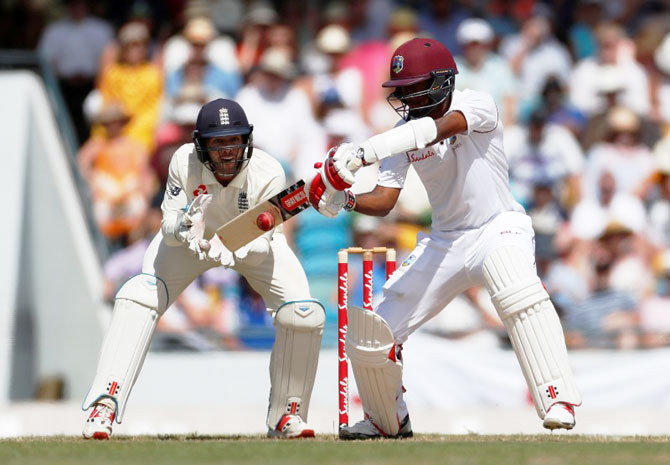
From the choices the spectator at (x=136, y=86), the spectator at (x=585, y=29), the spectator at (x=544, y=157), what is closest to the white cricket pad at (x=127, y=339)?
the spectator at (x=544, y=157)

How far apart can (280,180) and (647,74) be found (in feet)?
21.0

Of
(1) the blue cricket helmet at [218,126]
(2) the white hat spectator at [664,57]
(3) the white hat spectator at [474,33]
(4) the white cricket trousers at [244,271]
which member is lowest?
(4) the white cricket trousers at [244,271]

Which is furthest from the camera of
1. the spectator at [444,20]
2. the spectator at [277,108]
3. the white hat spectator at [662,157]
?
the spectator at [444,20]

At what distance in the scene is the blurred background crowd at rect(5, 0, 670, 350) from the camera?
1061 cm

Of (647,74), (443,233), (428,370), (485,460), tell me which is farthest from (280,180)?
(647,74)

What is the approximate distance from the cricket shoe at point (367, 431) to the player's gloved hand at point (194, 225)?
45.7 inches

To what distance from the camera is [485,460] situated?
5.44 meters

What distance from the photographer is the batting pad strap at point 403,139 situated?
6.32 metres

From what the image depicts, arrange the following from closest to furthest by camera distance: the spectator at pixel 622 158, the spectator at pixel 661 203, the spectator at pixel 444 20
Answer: the spectator at pixel 661 203 < the spectator at pixel 622 158 < the spectator at pixel 444 20

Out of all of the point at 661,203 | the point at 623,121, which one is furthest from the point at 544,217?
the point at 623,121

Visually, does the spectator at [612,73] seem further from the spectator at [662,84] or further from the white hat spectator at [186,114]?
the white hat spectator at [186,114]

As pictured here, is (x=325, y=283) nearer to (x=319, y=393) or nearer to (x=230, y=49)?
(x=319, y=393)

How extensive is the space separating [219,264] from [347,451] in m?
1.37

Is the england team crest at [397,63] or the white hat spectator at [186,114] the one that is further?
the white hat spectator at [186,114]
